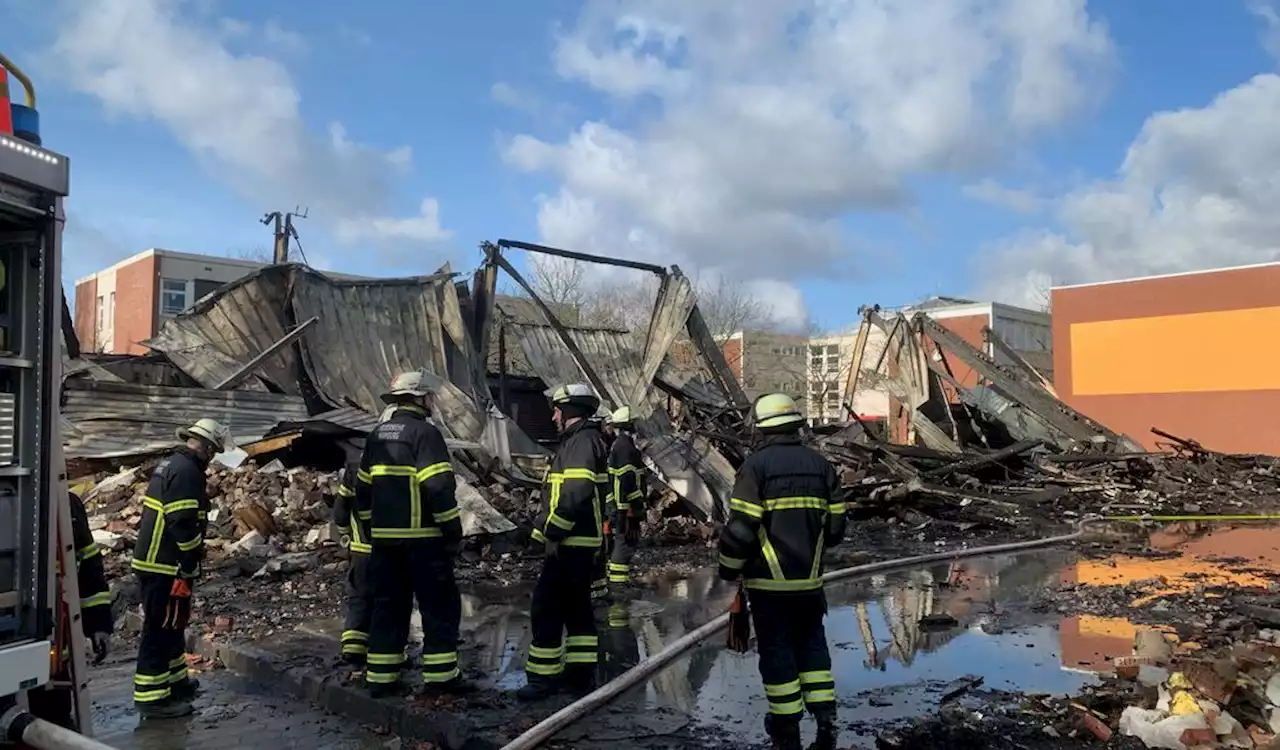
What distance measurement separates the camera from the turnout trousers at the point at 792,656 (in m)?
4.47

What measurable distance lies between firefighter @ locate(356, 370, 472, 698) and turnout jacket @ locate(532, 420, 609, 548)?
57 centimetres

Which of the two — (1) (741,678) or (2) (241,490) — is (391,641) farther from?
(2) (241,490)

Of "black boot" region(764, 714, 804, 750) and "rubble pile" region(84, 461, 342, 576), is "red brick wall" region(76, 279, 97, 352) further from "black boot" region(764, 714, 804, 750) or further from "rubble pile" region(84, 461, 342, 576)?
"black boot" region(764, 714, 804, 750)

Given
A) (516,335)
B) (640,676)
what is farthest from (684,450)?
(640,676)

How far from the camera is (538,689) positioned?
5227 mm

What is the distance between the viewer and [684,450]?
13.2 meters

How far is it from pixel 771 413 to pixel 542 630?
73.0 inches

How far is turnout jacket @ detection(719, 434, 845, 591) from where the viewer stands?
4527 millimetres

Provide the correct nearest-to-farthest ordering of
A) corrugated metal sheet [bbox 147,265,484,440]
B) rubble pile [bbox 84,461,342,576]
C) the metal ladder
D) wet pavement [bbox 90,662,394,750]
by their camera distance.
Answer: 1. the metal ladder
2. wet pavement [bbox 90,662,394,750]
3. rubble pile [bbox 84,461,342,576]
4. corrugated metal sheet [bbox 147,265,484,440]

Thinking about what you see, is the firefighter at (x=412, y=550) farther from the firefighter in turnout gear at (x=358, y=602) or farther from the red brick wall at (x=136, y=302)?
the red brick wall at (x=136, y=302)

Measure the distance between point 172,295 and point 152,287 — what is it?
83 centimetres

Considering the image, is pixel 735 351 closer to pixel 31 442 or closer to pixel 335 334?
pixel 335 334

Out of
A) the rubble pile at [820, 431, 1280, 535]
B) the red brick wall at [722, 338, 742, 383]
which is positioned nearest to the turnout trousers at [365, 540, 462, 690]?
the rubble pile at [820, 431, 1280, 535]

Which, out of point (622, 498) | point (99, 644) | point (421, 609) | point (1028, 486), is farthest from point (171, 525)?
point (1028, 486)
